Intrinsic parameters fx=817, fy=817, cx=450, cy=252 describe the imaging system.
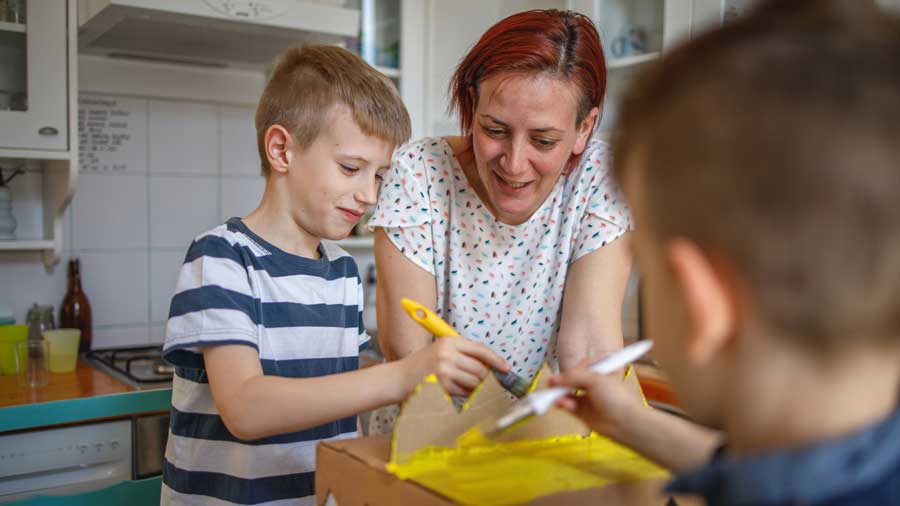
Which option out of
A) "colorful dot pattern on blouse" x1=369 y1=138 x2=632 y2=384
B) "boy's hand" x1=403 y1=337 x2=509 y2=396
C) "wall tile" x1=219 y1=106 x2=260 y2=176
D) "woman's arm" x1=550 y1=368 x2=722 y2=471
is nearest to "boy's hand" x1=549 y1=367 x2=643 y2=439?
"woman's arm" x1=550 y1=368 x2=722 y2=471

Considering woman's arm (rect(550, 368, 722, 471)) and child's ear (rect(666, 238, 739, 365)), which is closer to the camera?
child's ear (rect(666, 238, 739, 365))

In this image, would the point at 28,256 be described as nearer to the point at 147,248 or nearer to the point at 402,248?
the point at 147,248

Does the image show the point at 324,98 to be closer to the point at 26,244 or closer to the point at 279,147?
the point at 279,147

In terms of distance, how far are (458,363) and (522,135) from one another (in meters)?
0.41

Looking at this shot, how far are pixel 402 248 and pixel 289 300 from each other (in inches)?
7.0

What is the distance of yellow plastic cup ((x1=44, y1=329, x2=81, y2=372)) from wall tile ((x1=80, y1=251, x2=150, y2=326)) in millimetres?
308

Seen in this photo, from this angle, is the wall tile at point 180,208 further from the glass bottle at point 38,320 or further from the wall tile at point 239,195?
the glass bottle at point 38,320

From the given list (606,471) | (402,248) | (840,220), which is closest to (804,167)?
(840,220)

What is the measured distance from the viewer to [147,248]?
8.23ft

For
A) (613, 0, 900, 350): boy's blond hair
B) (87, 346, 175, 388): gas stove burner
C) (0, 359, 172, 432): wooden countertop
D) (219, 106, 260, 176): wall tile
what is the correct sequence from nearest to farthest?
(613, 0, 900, 350): boy's blond hair → (0, 359, 172, 432): wooden countertop → (87, 346, 175, 388): gas stove burner → (219, 106, 260, 176): wall tile

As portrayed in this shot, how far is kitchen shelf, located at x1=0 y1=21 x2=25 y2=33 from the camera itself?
2062 mm

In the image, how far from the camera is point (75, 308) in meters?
2.34

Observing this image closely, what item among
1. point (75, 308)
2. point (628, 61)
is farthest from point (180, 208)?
point (628, 61)

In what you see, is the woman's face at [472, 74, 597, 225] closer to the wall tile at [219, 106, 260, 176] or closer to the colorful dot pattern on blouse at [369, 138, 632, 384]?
the colorful dot pattern on blouse at [369, 138, 632, 384]
